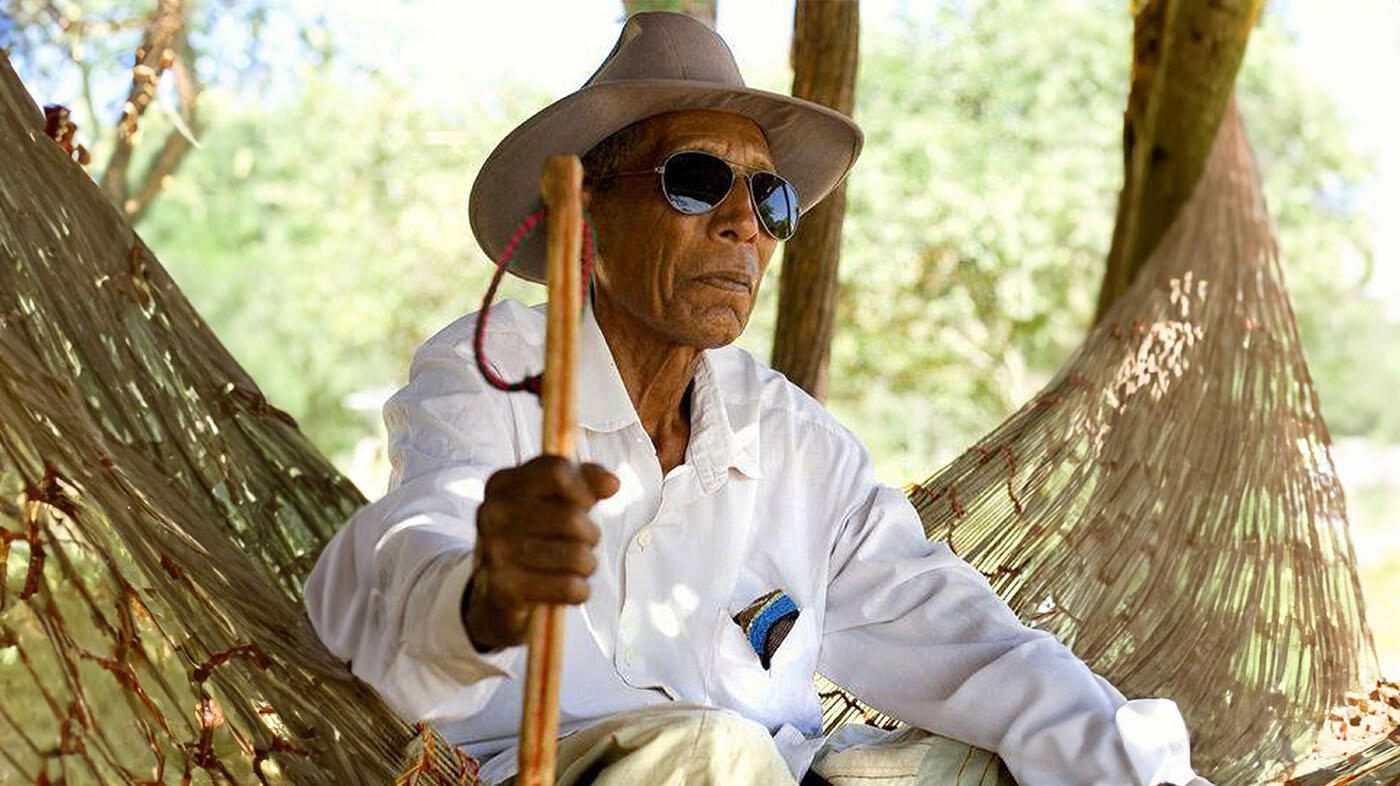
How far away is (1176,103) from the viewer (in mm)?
3584

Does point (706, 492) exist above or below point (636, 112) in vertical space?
below

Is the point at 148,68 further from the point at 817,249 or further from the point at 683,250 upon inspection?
the point at 683,250

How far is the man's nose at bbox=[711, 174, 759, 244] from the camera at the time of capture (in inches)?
78.8

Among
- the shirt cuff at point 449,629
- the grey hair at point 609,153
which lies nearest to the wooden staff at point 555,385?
the shirt cuff at point 449,629

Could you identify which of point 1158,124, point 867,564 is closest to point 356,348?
point 1158,124

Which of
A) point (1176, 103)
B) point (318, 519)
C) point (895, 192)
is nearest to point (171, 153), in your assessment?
point (1176, 103)

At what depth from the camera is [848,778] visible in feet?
6.14

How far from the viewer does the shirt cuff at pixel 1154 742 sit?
1.78 m

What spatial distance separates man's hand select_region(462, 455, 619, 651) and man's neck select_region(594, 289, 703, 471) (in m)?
0.77

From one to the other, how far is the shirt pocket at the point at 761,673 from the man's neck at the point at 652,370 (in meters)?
0.21

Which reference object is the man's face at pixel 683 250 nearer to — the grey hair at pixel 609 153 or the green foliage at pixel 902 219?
the grey hair at pixel 609 153

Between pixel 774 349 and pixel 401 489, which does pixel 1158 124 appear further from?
pixel 401 489

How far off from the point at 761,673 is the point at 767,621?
0.05 meters

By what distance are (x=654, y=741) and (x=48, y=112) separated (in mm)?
1392
